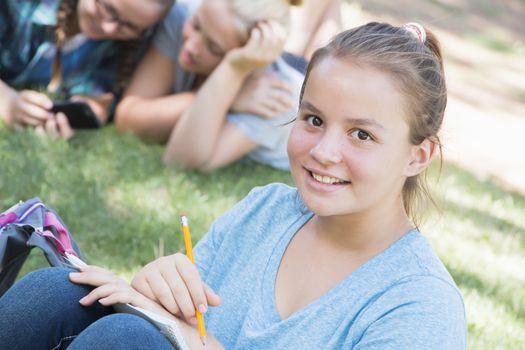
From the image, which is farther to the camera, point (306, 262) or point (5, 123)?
point (5, 123)

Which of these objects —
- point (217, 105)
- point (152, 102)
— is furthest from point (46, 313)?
point (152, 102)

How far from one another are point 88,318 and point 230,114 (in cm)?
211

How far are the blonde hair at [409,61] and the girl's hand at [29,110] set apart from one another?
2092mm

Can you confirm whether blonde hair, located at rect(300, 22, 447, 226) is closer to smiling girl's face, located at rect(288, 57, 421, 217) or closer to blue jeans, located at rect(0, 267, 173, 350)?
smiling girl's face, located at rect(288, 57, 421, 217)

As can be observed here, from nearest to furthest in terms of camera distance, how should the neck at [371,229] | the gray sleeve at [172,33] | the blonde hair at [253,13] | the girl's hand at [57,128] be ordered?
the neck at [371,229] < the blonde hair at [253,13] < the girl's hand at [57,128] < the gray sleeve at [172,33]

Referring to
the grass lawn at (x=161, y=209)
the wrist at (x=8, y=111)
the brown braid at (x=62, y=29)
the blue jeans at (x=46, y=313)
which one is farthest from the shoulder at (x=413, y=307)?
the brown braid at (x=62, y=29)

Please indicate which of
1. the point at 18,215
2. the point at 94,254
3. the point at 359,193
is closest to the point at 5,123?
the point at 94,254

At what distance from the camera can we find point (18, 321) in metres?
1.72

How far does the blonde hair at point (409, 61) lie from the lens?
5.56 ft

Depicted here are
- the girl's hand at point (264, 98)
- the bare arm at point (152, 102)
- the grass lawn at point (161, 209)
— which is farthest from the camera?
the bare arm at point (152, 102)

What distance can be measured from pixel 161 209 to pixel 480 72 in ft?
13.0

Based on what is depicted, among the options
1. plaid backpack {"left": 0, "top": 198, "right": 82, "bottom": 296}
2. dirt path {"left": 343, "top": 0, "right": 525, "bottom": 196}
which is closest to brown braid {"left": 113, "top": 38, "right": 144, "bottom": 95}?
dirt path {"left": 343, "top": 0, "right": 525, "bottom": 196}

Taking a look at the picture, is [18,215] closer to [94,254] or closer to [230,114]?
[94,254]

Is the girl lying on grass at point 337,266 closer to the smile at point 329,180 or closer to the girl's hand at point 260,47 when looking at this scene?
the smile at point 329,180
